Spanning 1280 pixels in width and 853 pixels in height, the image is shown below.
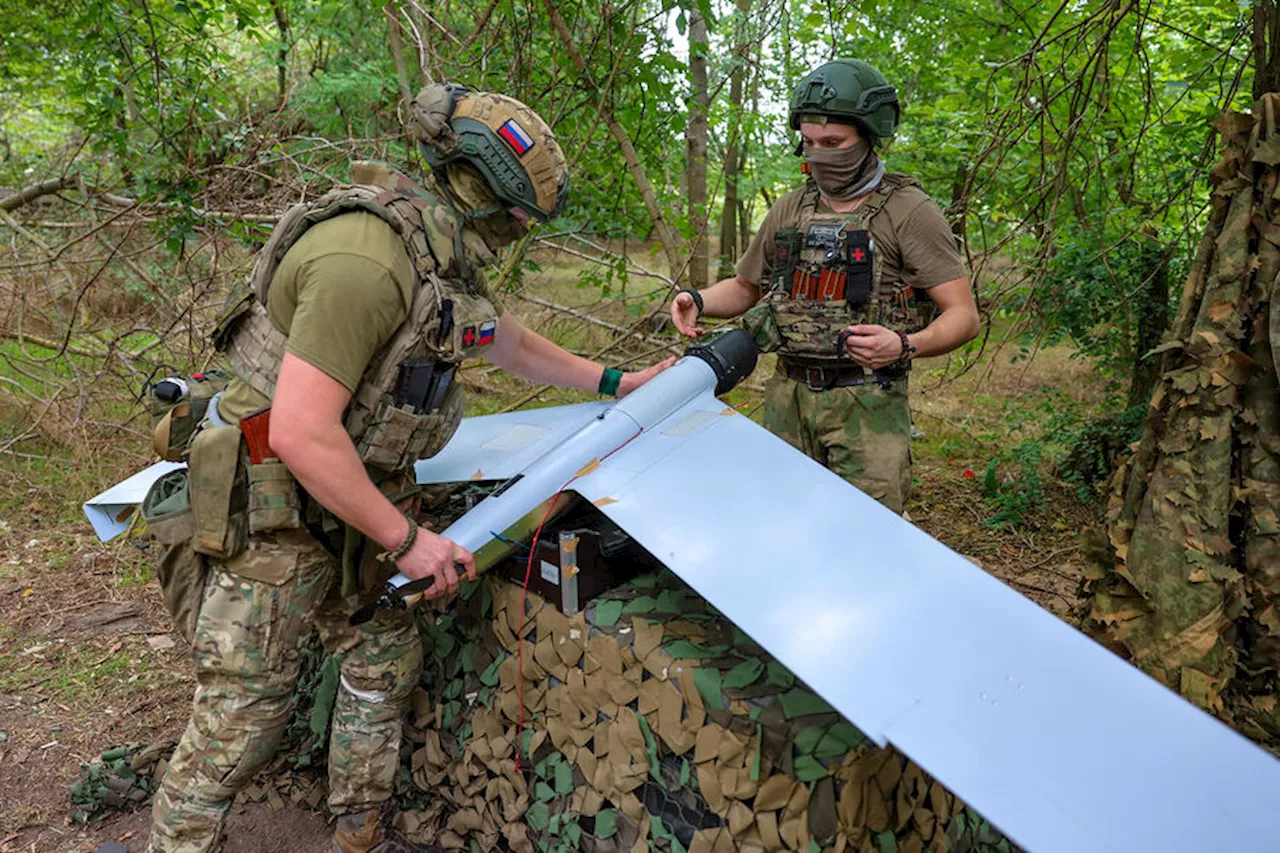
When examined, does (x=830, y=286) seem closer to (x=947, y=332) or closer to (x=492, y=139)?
(x=947, y=332)

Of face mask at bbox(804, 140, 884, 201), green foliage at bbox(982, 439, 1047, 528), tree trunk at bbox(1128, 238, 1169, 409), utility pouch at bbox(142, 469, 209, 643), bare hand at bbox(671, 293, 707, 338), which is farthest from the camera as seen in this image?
green foliage at bbox(982, 439, 1047, 528)

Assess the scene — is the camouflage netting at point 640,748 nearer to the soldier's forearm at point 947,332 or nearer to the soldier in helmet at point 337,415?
the soldier in helmet at point 337,415

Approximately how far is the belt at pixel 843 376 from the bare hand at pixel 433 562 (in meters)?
1.43

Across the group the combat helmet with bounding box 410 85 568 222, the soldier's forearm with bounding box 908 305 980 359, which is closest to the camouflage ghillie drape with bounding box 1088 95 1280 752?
the soldier's forearm with bounding box 908 305 980 359

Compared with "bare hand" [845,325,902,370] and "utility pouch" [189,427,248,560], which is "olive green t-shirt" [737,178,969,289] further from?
"utility pouch" [189,427,248,560]

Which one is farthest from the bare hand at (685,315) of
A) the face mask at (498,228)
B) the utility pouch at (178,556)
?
the utility pouch at (178,556)

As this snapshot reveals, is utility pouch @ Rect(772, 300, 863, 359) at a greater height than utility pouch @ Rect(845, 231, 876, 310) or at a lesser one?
lesser

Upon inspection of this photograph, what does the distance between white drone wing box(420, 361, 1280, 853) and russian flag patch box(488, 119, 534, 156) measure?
0.92 m

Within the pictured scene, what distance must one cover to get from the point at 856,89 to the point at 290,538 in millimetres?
2202

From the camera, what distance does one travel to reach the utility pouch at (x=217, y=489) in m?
2.28

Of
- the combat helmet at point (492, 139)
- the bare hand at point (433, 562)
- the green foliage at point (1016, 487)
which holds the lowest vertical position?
the green foliage at point (1016, 487)

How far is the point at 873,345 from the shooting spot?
268 centimetres

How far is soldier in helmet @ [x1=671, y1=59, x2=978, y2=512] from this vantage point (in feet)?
8.99

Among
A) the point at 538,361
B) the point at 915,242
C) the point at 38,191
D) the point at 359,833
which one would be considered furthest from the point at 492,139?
the point at 38,191
